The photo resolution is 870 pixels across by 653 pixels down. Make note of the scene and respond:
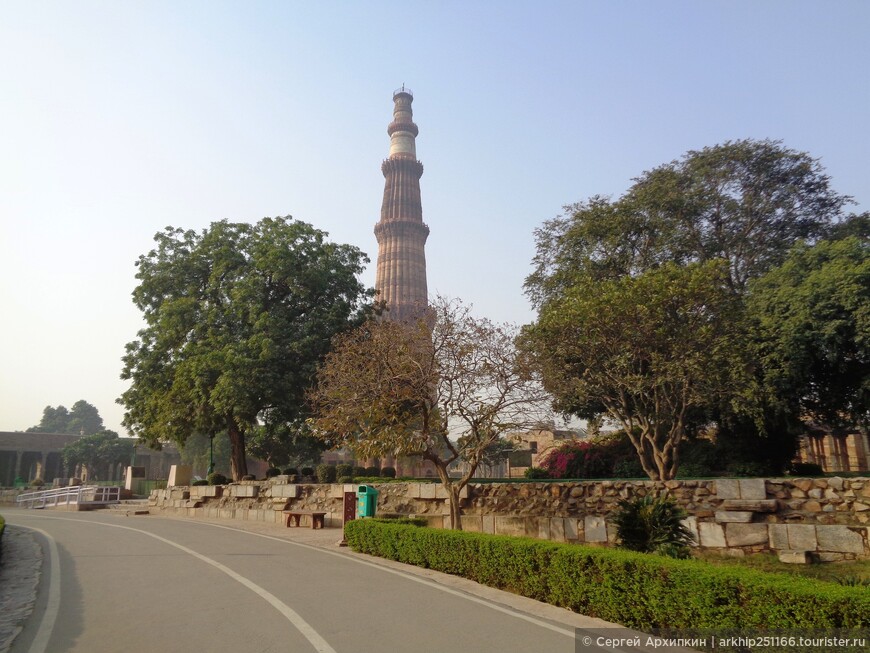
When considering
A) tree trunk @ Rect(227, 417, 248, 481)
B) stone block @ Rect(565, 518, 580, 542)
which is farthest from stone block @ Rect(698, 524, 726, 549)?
tree trunk @ Rect(227, 417, 248, 481)

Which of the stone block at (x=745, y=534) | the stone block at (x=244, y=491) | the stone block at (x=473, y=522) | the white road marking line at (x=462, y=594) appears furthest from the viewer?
the stone block at (x=244, y=491)

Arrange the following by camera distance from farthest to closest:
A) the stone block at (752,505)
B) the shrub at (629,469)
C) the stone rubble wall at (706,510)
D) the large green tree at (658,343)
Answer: the shrub at (629,469)
the large green tree at (658,343)
the stone block at (752,505)
the stone rubble wall at (706,510)

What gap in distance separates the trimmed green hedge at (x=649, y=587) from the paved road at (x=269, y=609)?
13.4 inches

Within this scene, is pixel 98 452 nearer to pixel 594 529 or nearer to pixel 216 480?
pixel 216 480

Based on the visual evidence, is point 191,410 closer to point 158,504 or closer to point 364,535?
point 158,504

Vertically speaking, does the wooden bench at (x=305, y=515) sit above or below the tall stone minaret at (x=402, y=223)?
below

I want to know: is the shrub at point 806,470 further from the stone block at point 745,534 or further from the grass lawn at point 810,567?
the grass lawn at point 810,567

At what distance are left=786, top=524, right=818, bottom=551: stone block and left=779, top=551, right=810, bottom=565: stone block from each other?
21 centimetres

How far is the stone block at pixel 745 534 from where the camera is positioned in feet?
46.2

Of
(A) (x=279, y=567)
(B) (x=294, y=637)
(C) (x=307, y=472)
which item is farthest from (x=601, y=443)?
(B) (x=294, y=637)

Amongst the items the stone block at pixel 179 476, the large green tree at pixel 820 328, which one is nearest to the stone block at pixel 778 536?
the large green tree at pixel 820 328

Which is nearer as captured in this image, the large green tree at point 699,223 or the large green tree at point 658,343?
the large green tree at point 658,343

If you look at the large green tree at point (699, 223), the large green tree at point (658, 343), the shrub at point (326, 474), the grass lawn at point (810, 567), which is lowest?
the grass lawn at point (810, 567)

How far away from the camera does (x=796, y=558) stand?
518 inches
